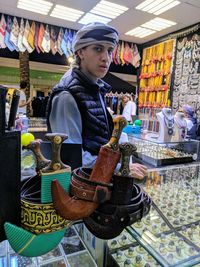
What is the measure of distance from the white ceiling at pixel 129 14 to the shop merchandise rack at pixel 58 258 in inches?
146

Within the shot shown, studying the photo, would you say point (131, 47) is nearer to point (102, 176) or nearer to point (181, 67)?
point (181, 67)

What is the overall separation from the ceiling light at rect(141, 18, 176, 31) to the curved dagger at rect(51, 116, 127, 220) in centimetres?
436

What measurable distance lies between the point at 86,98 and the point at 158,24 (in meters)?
4.19

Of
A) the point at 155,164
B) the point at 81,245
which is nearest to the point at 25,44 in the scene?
the point at 155,164

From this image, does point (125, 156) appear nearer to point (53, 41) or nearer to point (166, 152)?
point (166, 152)

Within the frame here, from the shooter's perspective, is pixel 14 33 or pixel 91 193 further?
pixel 14 33

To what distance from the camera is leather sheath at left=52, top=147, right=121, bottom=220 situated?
381 millimetres

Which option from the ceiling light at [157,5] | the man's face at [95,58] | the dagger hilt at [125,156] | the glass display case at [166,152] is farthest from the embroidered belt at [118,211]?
the ceiling light at [157,5]

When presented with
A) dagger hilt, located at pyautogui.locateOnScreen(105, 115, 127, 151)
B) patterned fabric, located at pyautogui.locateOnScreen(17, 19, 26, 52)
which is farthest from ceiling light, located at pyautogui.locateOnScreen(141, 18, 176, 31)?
dagger hilt, located at pyautogui.locateOnScreen(105, 115, 127, 151)

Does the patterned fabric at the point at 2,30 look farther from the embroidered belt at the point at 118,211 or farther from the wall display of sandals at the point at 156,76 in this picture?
the embroidered belt at the point at 118,211

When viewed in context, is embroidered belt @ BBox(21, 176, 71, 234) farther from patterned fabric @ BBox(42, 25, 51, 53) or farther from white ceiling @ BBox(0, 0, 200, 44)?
patterned fabric @ BBox(42, 25, 51, 53)

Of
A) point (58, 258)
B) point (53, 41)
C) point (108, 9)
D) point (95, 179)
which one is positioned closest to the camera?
point (95, 179)

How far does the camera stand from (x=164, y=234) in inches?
28.0

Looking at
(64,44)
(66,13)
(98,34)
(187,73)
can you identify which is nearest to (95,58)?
(98,34)
